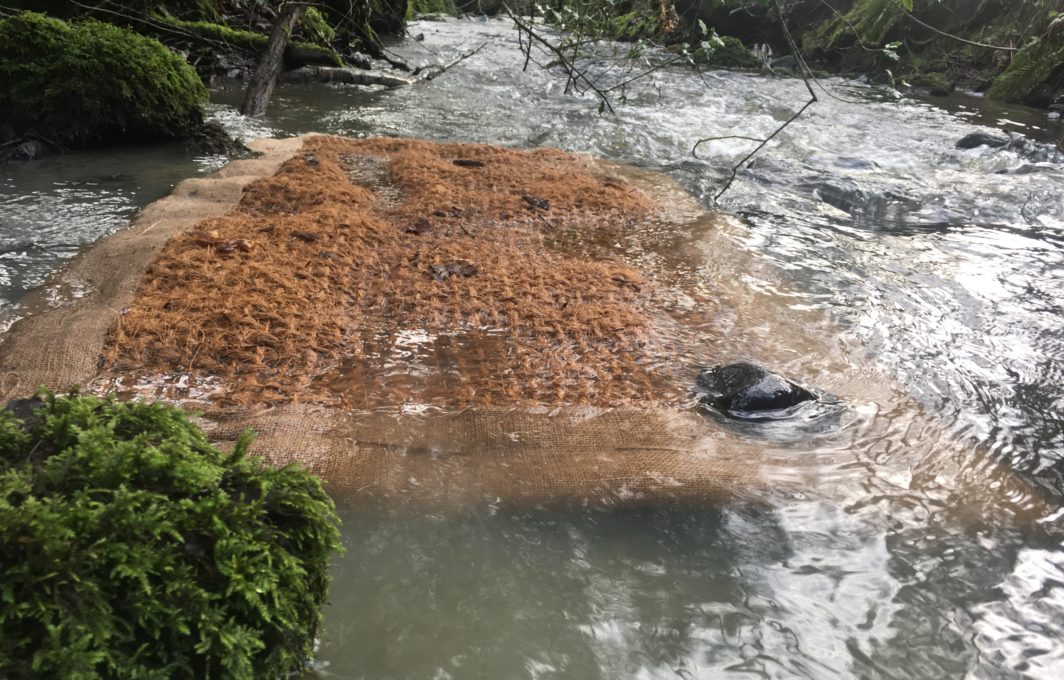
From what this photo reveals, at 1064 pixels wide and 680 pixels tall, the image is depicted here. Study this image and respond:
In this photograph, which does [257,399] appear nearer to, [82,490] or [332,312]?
[332,312]

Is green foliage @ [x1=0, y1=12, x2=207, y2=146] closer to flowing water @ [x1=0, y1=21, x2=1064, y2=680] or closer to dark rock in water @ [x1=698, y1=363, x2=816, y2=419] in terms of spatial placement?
flowing water @ [x1=0, y1=21, x2=1064, y2=680]

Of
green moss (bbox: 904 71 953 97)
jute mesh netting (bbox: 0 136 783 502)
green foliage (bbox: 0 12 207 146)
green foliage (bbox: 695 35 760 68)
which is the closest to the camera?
jute mesh netting (bbox: 0 136 783 502)

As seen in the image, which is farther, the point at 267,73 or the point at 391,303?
the point at 267,73

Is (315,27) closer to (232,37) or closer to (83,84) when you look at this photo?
(232,37)

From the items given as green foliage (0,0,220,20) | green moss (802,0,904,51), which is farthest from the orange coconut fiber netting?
green moss (802,0,904,51)

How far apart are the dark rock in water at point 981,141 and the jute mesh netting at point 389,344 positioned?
5.94m

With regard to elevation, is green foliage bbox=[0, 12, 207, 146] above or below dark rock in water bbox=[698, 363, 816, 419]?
above

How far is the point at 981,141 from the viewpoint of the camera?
27.2 ft

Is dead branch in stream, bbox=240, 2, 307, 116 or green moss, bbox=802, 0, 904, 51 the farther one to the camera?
green moss, bbox=802, 0, 904, 51

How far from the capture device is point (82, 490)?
141cm

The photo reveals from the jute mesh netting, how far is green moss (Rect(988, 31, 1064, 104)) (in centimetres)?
1001

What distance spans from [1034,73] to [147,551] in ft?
45.1

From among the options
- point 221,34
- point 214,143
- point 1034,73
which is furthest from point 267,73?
point 1034,73

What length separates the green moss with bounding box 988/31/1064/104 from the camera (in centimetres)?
1080
